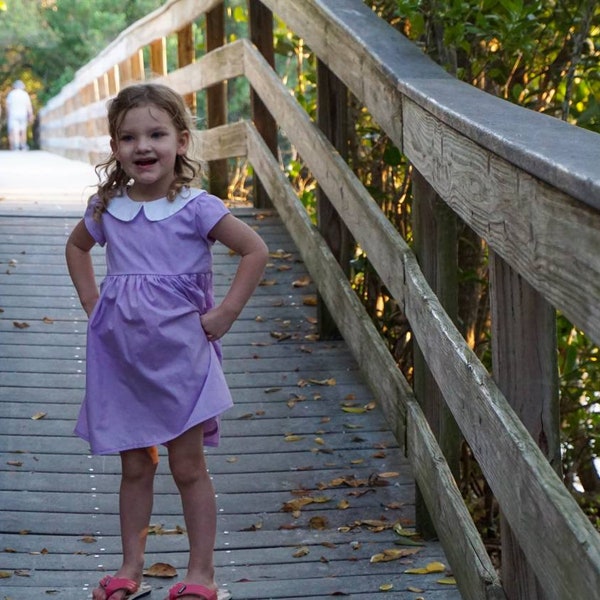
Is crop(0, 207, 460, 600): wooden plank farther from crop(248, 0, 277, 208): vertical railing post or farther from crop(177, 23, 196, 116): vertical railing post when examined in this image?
crop(177, 23, 196, 116): vertical railing post

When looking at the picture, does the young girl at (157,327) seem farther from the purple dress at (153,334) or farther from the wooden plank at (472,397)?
the wooden plank at (472,397)

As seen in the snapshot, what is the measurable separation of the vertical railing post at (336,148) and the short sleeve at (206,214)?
1752 mm

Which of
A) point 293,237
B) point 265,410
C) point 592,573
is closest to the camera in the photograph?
point 592,573

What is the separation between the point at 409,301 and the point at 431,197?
0.96 feet

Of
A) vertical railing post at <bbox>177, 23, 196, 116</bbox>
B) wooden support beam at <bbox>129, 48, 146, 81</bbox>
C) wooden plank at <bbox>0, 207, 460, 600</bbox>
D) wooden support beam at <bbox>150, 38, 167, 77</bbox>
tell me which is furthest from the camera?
wooden support beam at <bbox>129, 48, 146, 81</bbox>

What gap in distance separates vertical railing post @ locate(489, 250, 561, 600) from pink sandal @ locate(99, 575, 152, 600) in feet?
3.53

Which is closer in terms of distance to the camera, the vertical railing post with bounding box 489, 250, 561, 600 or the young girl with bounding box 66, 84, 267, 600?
the vertical railing post with bounding box 489, 250, 561, 600

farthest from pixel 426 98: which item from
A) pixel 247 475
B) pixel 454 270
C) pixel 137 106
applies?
pixel 247 475

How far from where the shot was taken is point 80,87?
19422 millimetres

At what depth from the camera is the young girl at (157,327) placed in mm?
3064

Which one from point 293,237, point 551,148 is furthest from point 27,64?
point 551,148

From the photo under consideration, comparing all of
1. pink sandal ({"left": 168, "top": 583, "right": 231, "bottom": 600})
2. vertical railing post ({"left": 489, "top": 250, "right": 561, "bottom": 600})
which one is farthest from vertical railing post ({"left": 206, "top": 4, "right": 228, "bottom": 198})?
vertical railing post ({"left": 489, "top": 250, "right": 561, "bottom": 600})

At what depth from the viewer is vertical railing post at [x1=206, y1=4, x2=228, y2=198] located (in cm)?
770

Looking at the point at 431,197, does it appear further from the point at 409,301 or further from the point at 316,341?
the point at 316,341
